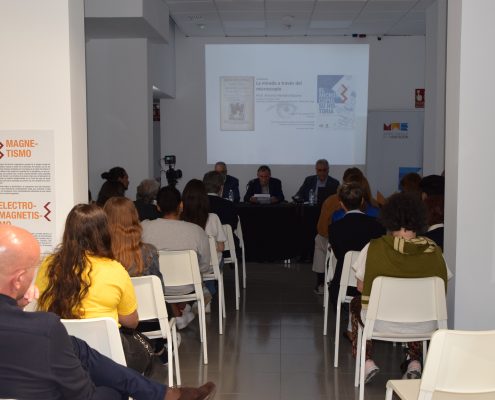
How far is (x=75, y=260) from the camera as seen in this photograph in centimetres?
Answer: 293

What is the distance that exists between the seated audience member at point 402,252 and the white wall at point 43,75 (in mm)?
1798

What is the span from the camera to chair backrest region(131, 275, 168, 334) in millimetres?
3613

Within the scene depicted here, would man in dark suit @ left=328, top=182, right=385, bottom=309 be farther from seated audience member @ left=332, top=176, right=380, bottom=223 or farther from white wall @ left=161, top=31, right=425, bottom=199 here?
white wall @ left=161, top=31, right=425, bottom=199

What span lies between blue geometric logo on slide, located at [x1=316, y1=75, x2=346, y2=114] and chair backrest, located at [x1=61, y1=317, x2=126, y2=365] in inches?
342

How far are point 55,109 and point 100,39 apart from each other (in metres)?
5.17

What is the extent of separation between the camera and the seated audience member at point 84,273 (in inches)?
115

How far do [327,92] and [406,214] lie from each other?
287 inches

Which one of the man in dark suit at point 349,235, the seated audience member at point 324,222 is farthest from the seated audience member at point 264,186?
the man in dark suit at point 349,235

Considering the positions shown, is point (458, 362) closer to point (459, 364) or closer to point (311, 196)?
point (459, 364)

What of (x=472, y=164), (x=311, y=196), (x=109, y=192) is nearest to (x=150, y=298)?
(x=472, y=164)

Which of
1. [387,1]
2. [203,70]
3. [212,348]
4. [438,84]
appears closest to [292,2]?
[387,1]

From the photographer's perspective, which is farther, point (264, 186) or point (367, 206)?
point (264, 186)

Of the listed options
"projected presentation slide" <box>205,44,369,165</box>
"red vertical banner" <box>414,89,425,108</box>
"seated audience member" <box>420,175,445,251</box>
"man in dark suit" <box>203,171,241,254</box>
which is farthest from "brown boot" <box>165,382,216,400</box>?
"red vertical banner" <box>414,89,425,108</box>

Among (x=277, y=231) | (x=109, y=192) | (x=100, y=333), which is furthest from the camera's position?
(x=277, y=231)
